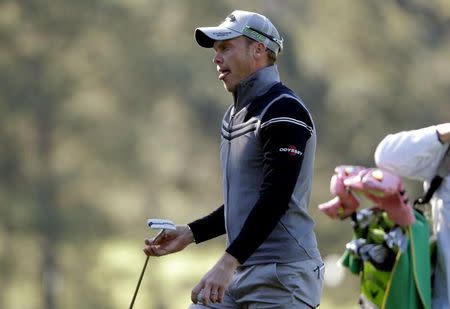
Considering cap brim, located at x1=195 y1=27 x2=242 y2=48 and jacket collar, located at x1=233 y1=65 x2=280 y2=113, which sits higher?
cap brim, located at x1=195 y1=27 x2=242 y2=48

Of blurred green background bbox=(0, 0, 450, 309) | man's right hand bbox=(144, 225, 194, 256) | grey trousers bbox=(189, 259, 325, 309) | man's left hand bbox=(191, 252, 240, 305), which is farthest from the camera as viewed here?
blurred green background bbox=(0, 0, 450, 309)

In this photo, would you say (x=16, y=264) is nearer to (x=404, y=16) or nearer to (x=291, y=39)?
(x=291, y=39)

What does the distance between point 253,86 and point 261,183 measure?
38 centimetres

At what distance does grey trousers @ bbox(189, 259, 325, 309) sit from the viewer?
5.25m

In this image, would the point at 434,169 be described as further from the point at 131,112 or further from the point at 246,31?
the point at 131,112

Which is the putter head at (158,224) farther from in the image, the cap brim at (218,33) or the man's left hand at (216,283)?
the cap brim at (218,33)

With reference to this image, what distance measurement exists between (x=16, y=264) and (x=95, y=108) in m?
3.32

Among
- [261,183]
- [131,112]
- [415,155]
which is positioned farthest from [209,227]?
[131,112]

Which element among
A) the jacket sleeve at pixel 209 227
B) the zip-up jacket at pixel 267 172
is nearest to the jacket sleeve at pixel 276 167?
the zip-up jacket at pixel 267 172

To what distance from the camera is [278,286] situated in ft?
17.2

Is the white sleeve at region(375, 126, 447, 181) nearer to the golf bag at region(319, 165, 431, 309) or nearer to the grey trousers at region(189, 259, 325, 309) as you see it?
the golf bag at region(319, 165, 431, 309)

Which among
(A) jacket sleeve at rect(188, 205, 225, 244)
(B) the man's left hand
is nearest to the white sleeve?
(A) jacket sleeve at rect(188, 205, 225, 244)

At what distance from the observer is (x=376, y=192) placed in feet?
20.3

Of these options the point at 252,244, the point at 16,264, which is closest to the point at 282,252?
the point at 252,244
